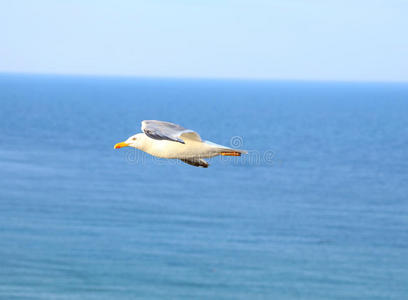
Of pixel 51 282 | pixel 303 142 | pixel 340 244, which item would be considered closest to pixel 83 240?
pixel 51 282

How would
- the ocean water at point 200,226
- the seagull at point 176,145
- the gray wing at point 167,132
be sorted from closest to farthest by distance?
the gray wing at point 167,132 → the seagull at point 176,145 → the ocean water at point 200,226

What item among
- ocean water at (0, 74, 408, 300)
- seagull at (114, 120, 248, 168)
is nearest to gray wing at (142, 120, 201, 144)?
seagull at (114, 120, 248, 168)

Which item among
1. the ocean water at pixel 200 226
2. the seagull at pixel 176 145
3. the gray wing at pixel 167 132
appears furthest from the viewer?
the ocean water at pixel 200 226

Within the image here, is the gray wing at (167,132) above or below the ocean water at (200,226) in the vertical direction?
above

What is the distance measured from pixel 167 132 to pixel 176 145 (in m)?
0.34

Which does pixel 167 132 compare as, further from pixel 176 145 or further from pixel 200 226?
pixel 200 226

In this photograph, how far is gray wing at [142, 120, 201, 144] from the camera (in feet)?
31.6

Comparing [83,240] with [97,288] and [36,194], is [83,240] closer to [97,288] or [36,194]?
[97,288]

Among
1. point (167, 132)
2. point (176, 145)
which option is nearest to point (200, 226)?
point (176, 145)

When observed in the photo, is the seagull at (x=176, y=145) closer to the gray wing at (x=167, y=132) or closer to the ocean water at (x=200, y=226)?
the gray wing at (x=167, y=132)

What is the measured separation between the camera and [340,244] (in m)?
90.7

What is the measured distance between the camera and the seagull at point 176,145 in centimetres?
983

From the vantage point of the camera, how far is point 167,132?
9930mm

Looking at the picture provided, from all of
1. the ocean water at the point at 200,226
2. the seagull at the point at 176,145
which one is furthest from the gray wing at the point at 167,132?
the ocean water at the point at 200,226
